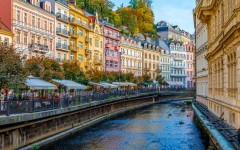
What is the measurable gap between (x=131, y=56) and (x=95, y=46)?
22.6 m

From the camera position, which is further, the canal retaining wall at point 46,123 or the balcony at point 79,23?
the balcony at point 79,23

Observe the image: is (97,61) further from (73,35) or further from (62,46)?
(62,46)

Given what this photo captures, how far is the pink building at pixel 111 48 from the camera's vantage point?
271 feet

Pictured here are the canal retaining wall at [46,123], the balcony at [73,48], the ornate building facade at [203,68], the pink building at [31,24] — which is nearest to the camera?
the canal retaining wall at [46,123]

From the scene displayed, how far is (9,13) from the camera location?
47562 mm

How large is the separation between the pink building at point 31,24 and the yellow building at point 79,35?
7.40 meters

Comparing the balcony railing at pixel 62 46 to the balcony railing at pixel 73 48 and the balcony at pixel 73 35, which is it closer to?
the balcony railing at pixel 73 48

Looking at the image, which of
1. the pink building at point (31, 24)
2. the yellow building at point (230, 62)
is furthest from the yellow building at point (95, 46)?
the yellow building at point (230, 62)

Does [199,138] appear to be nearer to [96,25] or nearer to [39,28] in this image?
[39,28]

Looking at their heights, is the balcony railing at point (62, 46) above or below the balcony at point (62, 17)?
below

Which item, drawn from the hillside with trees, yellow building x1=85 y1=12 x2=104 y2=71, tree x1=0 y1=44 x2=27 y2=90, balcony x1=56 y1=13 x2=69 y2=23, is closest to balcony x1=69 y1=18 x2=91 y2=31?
balcony x1=56 y1=13 x2=69 y2=23

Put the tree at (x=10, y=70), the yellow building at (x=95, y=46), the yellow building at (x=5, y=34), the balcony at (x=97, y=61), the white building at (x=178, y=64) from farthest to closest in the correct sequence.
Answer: the white building at (x=178, y=64), the balcony at (x=97, y=61), the yellow building at (x=95, y=46), the yellow building at (x=5, y=34), the tree at (x=10, y=70)

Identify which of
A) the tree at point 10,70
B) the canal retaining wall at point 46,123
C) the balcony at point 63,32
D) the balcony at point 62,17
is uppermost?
the balcony at point 62,17

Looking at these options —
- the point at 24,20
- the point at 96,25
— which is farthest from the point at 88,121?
the point at 96,25
